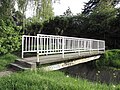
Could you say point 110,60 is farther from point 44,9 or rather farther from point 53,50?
point 53,50

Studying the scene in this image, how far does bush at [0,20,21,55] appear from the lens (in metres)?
11.5

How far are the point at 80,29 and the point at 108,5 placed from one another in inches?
176

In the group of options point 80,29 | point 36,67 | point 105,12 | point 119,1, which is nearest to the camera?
point 36,67

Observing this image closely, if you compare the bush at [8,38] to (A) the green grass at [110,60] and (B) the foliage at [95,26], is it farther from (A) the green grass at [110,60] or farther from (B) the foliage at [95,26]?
(B) the foliage at [95,26]

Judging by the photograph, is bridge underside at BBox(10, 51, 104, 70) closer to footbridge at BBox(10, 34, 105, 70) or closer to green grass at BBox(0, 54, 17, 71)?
footbridge at BBox(10, 34, 105, 70)

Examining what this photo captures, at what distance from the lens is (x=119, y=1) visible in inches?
1436

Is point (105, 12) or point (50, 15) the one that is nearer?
point (50, 15)

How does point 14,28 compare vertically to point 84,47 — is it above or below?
above

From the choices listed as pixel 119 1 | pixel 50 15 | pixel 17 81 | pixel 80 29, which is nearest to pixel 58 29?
pixel 80 29

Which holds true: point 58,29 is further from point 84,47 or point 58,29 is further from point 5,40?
point 5,40

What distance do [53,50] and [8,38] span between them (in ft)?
8.81

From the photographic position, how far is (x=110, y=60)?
16703 mm

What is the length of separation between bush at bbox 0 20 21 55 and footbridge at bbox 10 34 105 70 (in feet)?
2.76

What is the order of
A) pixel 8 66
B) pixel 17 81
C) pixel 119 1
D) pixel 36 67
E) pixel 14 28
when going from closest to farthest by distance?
pixel 17 81 < pixel 36 67 < pixel 8 66 < pixel 14 28 < pixel 119 1
